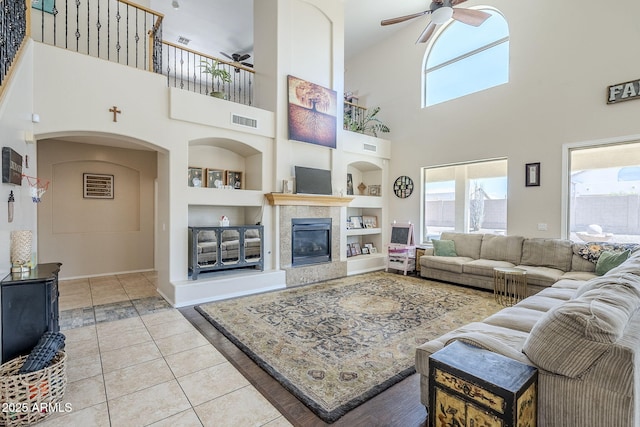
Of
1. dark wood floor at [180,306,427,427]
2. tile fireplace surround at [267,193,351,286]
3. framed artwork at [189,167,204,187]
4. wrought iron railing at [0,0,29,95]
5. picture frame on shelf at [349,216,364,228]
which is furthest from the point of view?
picture frame on shelf at [349,216,364,228]

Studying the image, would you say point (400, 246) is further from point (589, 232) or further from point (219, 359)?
point (219, 359)

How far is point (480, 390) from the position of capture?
1.41 m

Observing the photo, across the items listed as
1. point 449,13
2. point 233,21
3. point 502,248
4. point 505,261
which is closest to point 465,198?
point 502,248

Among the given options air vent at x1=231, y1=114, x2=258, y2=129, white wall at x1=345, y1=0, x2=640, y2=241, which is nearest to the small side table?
white wall at x1=345, y1=0, x2=640, y2=241

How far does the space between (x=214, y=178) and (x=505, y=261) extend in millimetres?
5582

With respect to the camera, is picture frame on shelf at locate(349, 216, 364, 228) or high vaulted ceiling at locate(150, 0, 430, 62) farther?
picture frame on shelf at locate(349, 216, 364, 228)

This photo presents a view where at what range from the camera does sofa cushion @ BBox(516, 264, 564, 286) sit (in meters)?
4.27

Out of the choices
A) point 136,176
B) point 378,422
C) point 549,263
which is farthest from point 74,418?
point 549,263

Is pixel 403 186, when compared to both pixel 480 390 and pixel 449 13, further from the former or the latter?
pixel 480 390

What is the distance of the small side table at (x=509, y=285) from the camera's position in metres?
4.39

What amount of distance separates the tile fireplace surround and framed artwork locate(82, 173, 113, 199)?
11.6 ft

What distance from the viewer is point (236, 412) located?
204cm

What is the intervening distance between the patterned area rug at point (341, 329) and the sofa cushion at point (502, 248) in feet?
2.86

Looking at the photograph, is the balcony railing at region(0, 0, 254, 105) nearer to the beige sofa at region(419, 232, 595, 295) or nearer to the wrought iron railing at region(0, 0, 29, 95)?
the wrought iron railing at region(0, 0, 29, 95)
